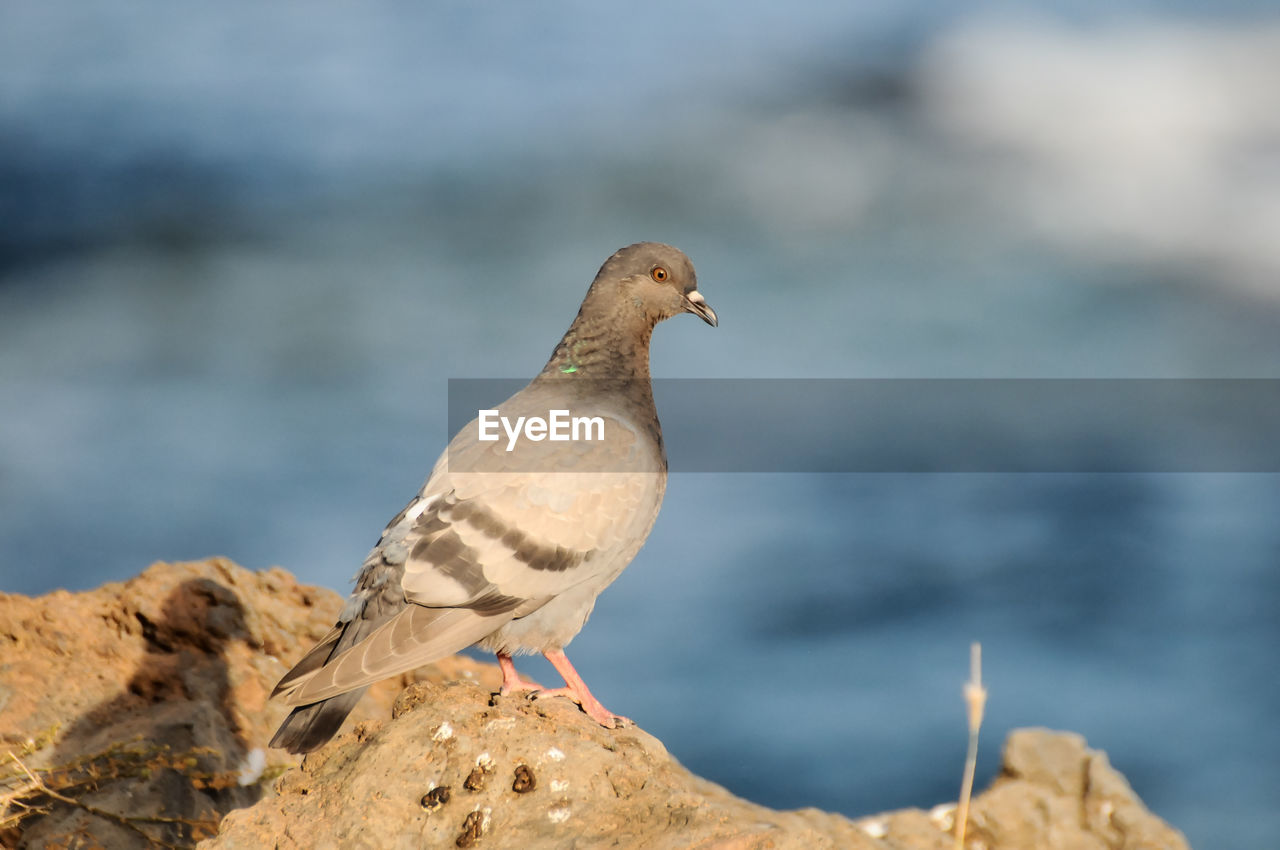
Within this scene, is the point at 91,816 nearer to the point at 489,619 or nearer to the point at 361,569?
the point at 361,569

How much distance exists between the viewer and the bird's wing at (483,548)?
5.71 meters

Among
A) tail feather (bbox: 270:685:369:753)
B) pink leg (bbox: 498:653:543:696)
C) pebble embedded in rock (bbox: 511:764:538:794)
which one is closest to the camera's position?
pebble embedded in rock (bbox: 511:764:538:794)

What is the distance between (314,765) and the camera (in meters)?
5.38

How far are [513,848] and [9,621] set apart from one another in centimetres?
516

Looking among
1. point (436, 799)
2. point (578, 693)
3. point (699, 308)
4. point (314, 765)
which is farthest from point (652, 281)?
point (436, 799)

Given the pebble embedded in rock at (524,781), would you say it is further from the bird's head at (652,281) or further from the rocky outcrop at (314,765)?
the bird's head at (652,281)

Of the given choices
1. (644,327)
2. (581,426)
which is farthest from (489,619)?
(644,327)

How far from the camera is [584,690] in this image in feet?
19.8

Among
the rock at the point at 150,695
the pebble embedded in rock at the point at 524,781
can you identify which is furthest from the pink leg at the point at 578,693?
the rock at the point at 150,695

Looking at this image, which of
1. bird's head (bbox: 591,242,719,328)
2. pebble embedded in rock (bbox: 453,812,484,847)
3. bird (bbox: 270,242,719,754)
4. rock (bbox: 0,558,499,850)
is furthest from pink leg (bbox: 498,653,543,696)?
bird's head (bbox: 591,242,719,328)

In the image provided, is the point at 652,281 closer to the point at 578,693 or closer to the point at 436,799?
the point at 578,693

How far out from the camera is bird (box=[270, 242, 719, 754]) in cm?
561

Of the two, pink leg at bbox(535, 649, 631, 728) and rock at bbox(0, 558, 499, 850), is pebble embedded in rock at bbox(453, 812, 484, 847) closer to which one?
pink leg at bbox(535, 649, 631, 728)

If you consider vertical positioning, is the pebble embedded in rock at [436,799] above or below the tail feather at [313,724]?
below
